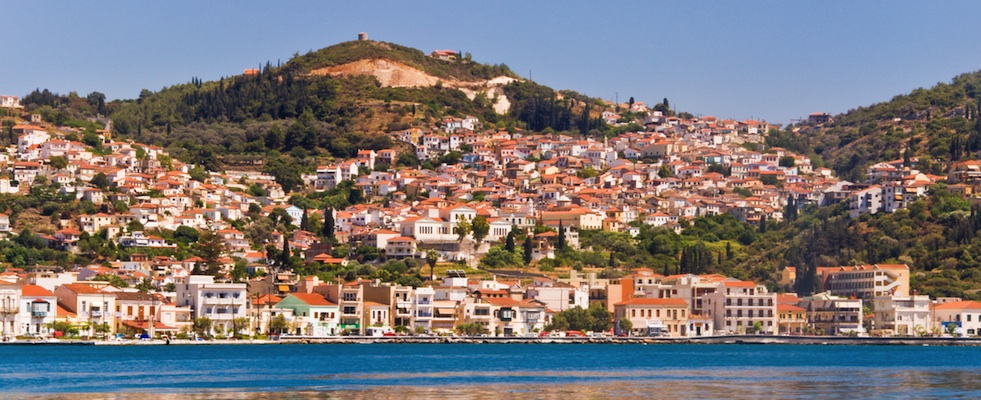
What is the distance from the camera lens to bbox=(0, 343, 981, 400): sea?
43.8 meters

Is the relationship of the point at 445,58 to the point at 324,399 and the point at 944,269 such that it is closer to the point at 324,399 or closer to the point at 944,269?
the point at 944,269

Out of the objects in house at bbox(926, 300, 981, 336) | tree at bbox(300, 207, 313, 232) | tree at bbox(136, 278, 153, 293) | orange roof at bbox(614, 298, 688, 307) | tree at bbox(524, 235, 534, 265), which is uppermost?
tree at bbox(300, 207, 313, 232)

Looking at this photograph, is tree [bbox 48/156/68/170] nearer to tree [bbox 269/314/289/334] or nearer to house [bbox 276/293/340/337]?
house [bbox 276/293/340/337]

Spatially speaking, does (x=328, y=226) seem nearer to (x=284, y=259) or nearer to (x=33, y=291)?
(x=284, y=259)

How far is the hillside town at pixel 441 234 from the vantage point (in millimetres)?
80750

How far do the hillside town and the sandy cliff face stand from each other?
38.6 ft

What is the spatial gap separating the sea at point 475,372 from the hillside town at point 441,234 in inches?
178

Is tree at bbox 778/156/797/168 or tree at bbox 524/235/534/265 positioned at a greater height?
tree at bbox 778/156/797/168

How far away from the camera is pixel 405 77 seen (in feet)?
540

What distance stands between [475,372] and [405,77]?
368ft

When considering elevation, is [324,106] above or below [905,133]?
above

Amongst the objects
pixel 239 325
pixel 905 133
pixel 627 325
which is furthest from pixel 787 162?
pixel 239 325

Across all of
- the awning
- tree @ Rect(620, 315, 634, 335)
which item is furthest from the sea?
tree @ Rect(620, 315, 634, 335)

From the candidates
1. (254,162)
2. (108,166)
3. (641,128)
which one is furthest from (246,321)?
(641,128)
